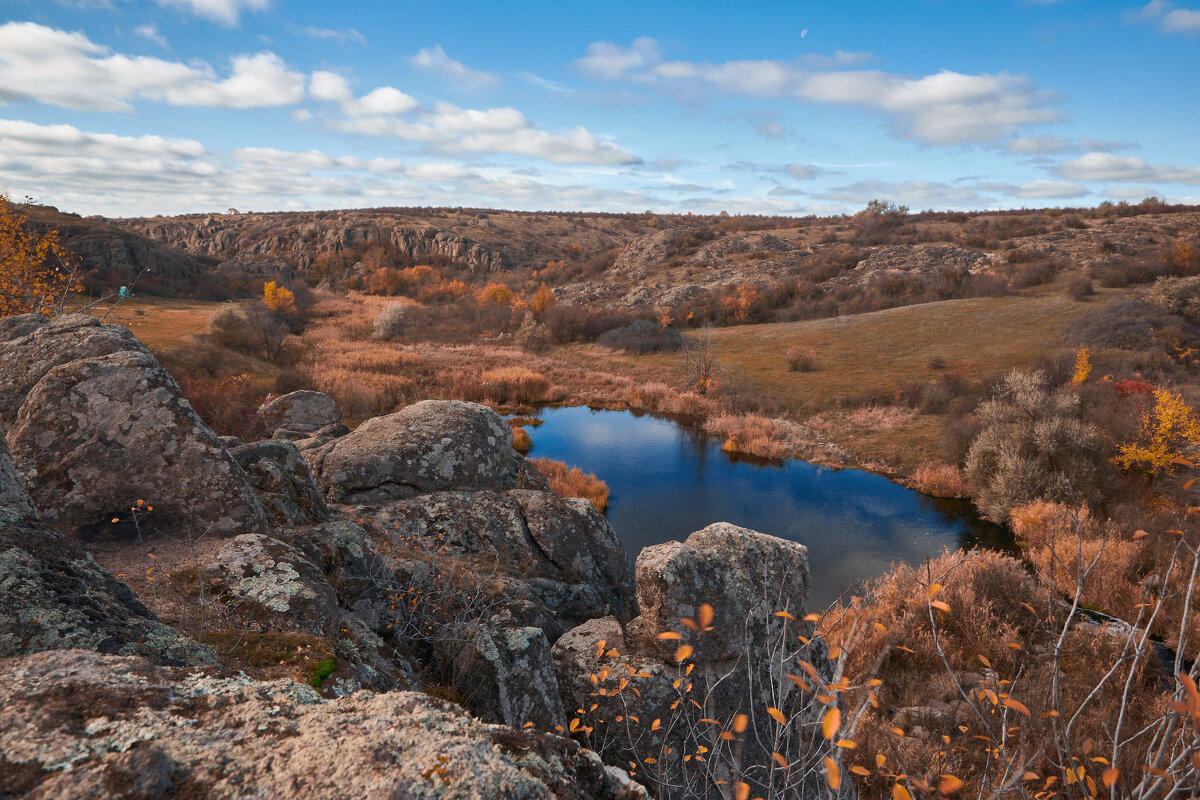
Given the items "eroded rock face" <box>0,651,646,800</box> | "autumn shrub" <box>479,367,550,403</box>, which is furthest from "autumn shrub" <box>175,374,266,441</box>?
"eroded rock face" <box>0,651,646,800</box>

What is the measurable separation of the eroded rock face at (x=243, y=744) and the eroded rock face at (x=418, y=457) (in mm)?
7395

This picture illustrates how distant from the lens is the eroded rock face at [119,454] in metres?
5.75

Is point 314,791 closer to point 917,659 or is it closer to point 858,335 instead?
point 917,659

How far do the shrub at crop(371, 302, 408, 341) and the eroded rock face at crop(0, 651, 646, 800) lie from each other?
53.6 meters

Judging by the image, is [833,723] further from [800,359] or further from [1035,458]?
[800,359]

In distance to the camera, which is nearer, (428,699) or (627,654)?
(428,699)

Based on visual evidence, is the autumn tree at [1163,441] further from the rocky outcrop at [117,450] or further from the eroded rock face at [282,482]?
the rocky outcrop at [117,450]

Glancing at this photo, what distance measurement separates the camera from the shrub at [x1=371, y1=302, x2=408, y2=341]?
52.9 meters

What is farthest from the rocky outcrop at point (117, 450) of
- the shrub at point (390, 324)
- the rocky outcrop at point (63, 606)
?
the shrub at point (390, 324)

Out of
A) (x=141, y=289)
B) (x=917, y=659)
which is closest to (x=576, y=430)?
(x=917, y=659)

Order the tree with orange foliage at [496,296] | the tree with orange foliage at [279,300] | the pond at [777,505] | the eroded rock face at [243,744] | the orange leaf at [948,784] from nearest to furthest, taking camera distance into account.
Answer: the eroded rock face at [243,744] < the orange leaf at [948,784] < the pond at [777,505] < the tree with orange foliage at [279,300] < the tree with orange foliage at [496,296]

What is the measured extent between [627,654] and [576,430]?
23589 millimetres

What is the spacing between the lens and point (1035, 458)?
19.9 metres

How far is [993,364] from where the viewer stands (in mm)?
34562
